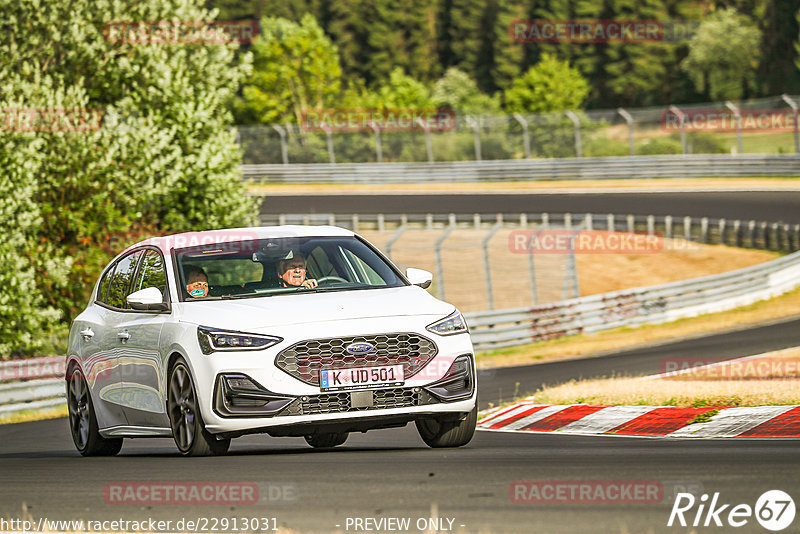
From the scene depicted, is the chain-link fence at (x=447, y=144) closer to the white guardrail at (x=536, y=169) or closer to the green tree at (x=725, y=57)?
the white guardrail at (x=536, y=169)

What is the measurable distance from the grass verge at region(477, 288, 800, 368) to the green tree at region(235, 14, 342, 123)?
6017 cm

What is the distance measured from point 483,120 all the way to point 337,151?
8.87 metres

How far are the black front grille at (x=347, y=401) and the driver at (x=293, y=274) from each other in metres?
1.17

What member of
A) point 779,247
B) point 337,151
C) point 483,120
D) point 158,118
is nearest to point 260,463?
point 158,118

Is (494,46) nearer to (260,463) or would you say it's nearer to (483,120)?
(483,120)

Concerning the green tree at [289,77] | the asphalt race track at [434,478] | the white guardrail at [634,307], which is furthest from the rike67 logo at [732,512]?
the green tree at [289,77]

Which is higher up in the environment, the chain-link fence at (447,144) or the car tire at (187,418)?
the car tire at (187,418)

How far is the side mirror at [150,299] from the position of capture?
892 cm

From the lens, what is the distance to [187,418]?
8625 millimetres

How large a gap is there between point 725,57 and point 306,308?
105m

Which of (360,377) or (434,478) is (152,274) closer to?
(360,377)

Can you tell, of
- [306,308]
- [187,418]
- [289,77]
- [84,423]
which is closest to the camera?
[306,308]

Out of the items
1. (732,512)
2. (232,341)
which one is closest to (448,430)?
(232,341)

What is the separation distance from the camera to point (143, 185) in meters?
28.8
